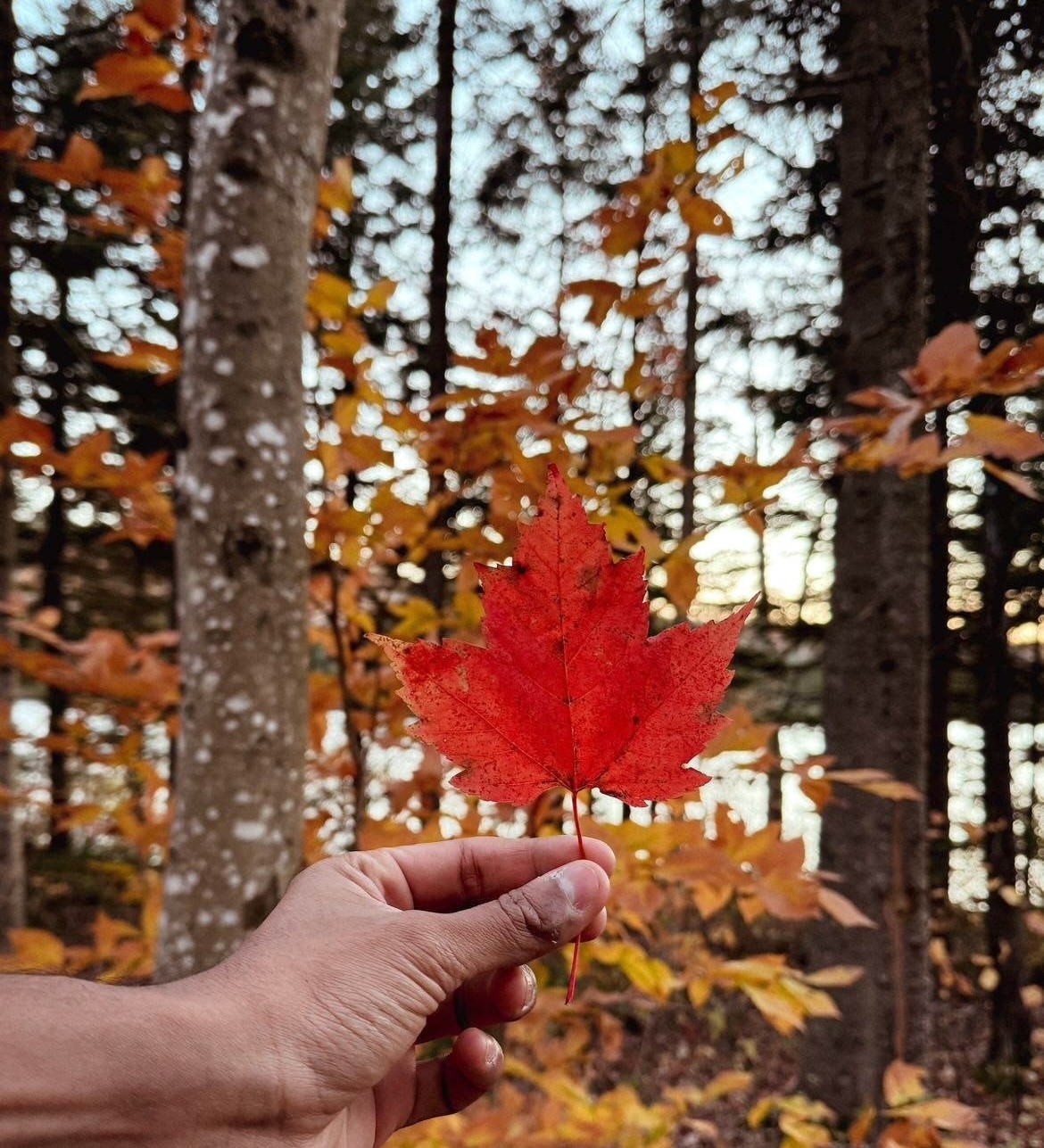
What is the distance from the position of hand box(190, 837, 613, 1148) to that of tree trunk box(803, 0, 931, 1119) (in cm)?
254

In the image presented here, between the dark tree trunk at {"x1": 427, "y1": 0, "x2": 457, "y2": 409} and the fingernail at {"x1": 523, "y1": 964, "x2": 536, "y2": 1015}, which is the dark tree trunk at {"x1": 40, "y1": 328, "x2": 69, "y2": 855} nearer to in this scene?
the dark tree trunk at {"x1": 427, "y1": 0, "x2": 457, "y2": 409}

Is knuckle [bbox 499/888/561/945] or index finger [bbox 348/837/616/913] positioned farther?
index finger [bbox 348/837/616/913]

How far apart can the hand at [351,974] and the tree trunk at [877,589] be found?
8.33ft

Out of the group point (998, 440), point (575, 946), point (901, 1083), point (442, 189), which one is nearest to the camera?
point (575, 946)

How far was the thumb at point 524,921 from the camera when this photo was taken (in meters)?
0.80

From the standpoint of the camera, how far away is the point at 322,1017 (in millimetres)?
743

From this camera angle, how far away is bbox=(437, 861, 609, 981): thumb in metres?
0.80

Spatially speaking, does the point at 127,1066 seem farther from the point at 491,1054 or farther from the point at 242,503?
the point at 242,503

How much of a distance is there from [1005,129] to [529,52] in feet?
8.77

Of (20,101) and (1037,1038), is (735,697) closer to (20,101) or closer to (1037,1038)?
(1037,1038)

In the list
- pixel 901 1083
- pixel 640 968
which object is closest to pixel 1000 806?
pixel 901 1083

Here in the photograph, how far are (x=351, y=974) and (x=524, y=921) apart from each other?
0.19 metres

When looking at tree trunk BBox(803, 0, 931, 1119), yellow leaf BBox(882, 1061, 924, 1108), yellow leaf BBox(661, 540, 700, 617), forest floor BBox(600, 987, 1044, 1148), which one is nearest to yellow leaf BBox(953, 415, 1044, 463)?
yellow leaf BBox(661, 540, 700, 617)

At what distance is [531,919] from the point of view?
802 millimetres
